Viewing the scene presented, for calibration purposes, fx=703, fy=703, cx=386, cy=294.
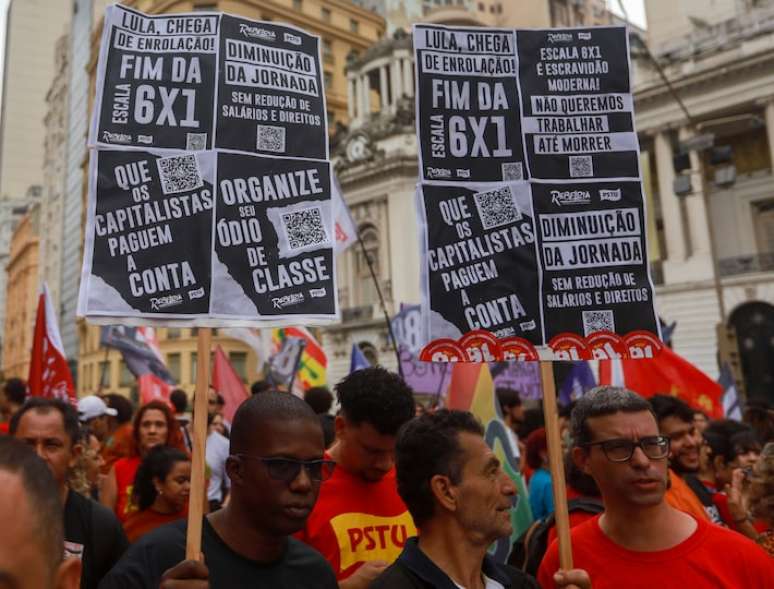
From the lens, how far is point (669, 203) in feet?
88.6

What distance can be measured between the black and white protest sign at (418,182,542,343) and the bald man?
2138mm

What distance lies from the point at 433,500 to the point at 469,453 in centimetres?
20

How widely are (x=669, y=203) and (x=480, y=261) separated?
26005mm

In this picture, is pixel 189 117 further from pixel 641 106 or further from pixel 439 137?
pixel 641 106

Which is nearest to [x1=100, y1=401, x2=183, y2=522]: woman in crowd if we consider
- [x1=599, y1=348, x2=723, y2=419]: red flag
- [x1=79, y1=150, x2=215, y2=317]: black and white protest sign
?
[x1=79, y1=150, x2=215, y2=317]: black and white protest sign

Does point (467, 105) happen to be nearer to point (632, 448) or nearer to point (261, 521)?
point (632, 448)

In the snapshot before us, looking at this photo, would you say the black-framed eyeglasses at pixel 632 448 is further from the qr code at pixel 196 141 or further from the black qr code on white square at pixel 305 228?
the qr code at pixel 196 141

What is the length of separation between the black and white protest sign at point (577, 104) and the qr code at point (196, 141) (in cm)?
157

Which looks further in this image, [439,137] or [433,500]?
[439,137]

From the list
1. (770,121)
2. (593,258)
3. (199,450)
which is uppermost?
(770,121)

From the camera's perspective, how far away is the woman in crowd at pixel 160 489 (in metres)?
4.25

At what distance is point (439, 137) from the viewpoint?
3.47m

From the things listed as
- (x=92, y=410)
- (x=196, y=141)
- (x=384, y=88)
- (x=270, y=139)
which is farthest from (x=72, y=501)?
(x=384, y=88)

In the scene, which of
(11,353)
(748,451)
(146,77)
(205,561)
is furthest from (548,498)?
(11,353)
